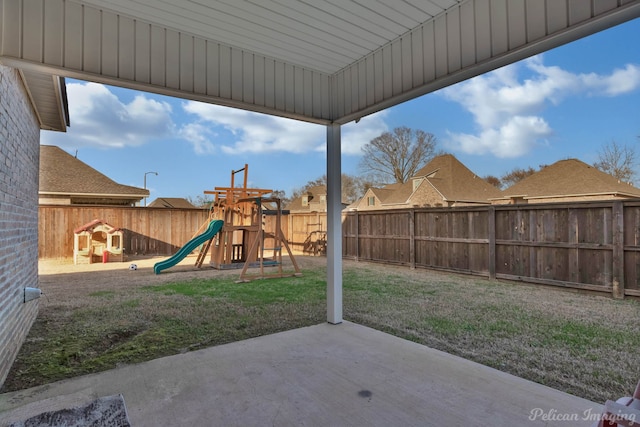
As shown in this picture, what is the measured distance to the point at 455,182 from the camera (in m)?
19.0

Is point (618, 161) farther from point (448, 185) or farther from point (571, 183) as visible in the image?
point (448, 185)

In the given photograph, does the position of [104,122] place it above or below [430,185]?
above

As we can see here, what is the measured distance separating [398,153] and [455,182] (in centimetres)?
505

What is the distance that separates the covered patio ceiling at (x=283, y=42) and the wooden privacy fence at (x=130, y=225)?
8.43m

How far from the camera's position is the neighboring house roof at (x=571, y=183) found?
44.0 ft

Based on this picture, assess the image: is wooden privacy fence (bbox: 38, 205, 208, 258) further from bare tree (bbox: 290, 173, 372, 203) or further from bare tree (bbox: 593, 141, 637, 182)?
bare tree (bbox: 593, 141, 637, 182)

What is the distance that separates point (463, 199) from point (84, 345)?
18375 millimetres

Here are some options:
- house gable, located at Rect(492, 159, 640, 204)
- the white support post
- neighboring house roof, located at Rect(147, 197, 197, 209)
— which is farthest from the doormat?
neighboring house roof, located at Rect(147, 197, 197, 209)

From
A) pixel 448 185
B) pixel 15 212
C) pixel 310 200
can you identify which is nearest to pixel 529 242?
pixel 15 212

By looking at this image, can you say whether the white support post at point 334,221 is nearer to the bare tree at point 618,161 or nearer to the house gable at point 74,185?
the house gable at point 74,185

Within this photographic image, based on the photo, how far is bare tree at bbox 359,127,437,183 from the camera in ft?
73.3

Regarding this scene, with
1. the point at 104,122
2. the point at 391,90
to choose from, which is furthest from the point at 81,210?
the point at 104,122

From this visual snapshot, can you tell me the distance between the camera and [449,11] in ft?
7.61

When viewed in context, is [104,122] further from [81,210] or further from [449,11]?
[449,11]
